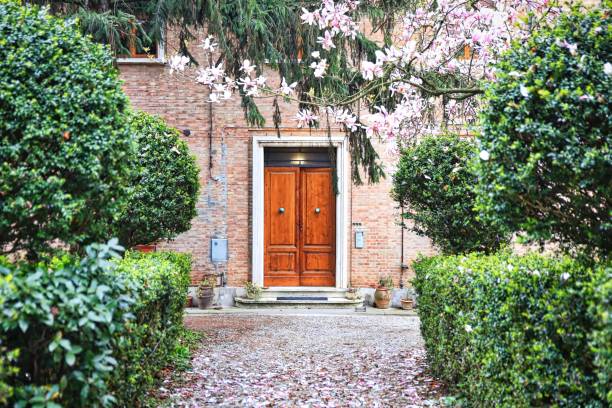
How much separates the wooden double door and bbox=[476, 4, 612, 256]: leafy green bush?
9.73m

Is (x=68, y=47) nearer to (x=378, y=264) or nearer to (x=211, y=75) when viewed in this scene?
(x=211, y=75)

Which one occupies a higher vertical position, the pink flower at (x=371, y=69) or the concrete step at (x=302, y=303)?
the pink flower at (x=371, y=69)

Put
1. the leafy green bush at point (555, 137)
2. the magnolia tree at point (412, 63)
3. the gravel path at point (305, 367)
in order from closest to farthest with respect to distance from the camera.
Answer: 1. the leafy green bush at point (555, 137)
2. the gravel path at point (305, 367)
3. the magnolia tree at point (412, 63)

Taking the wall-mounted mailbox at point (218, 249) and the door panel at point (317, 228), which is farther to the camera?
the door panel at point (317, 228)

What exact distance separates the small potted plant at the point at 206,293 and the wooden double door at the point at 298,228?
128cm

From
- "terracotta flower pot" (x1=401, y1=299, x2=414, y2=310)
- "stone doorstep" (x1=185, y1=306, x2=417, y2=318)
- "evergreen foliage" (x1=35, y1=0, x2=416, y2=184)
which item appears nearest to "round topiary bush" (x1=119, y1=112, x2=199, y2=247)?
"evergreen foliage" (x1=35, y1=0, x2=416, y2=184)

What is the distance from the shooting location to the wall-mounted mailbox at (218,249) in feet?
41.8

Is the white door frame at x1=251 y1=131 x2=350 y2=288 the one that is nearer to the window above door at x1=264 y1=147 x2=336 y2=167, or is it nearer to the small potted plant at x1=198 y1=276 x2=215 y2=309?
the window above door at x1=264 y1=147 x2=336 y2=167

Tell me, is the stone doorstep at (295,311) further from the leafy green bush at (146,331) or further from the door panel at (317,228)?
the leafy green bush at (146,331)

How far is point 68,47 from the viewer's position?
11.6ft

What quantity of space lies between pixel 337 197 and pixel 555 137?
32.0 feet

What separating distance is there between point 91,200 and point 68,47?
0.98 m

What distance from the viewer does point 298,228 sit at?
1323 cm

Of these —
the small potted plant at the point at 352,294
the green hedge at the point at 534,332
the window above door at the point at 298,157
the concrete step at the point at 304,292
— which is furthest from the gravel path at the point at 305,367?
the window above door at the point at 298,157
